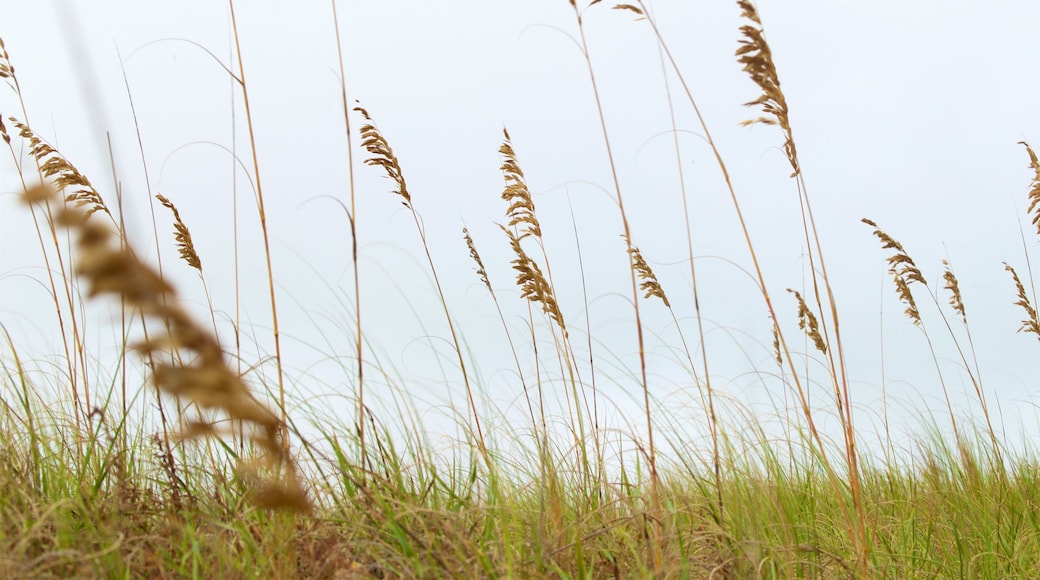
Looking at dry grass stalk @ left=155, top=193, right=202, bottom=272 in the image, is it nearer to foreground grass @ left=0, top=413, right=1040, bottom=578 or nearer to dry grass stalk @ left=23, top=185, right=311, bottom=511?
foreground grass @ left=0, top=413, right=1040, bottom=578

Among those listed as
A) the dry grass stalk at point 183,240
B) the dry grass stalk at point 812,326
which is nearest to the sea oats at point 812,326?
the dry grass stalk at point 812,326

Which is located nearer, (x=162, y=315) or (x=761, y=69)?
(x=162, y=315)

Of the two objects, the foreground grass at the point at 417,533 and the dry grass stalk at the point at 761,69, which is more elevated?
the dry grass stalk at the point at 761,69

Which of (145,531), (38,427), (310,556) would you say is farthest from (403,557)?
(38,427)

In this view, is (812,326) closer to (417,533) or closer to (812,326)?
(812,326)

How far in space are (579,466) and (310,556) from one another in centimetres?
159

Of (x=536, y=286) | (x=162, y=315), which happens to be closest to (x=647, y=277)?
(x=536, y=286)

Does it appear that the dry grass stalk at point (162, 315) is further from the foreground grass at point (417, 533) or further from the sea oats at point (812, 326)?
the sea oats at point (812, 326)

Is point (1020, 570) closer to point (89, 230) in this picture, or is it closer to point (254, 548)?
point (254, 548)

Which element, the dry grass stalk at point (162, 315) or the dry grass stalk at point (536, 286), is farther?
the dry grass stalk at point (536, 286)

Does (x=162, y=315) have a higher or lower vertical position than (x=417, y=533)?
higher

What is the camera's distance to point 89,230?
3.05 ft

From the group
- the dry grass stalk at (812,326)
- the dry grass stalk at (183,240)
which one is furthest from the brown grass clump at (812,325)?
the dry grass stalk at (183,240)

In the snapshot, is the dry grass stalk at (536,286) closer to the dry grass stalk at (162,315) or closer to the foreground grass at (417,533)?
the foreground grass at (417,533)
